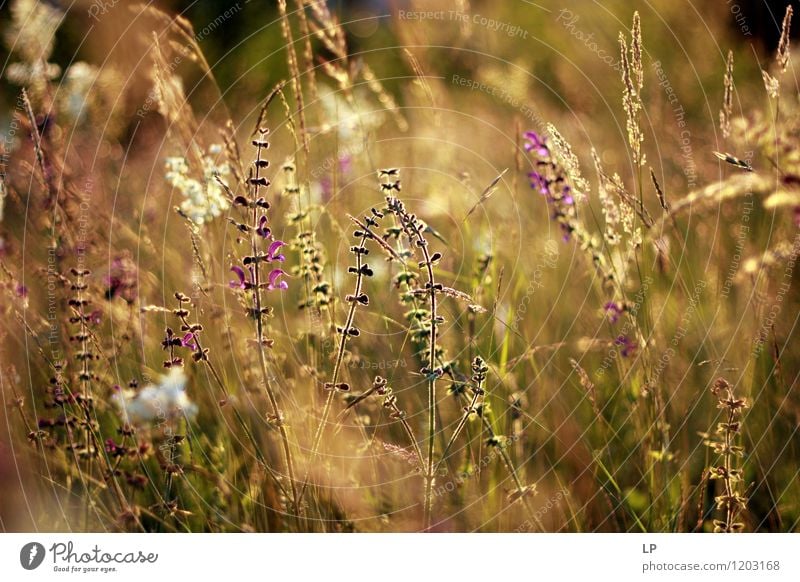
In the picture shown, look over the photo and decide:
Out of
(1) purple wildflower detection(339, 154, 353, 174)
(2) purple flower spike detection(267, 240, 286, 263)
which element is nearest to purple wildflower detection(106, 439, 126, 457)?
(2) purple flower spike detection(267, 240, 286, 263)

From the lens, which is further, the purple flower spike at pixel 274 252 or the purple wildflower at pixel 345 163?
the purple wildflower at pixel 345 163

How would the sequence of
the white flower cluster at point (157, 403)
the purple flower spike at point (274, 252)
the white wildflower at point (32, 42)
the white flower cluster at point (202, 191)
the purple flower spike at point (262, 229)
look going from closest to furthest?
the purple flower spike at point (274, 252), the purple flower spike at point (262, 229), the white flower cluster at point (157, 403), the white flower cluster at point (202, 191), the white wildflower at point (32, 42)

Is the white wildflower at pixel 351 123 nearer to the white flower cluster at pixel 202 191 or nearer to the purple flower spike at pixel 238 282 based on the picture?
the white flower cluster at pixel 202 191

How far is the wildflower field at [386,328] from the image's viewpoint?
2193 millimetres

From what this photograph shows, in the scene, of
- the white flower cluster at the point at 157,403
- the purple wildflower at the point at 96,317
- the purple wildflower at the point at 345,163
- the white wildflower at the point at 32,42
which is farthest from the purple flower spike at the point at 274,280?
the white wildflower at the point at 32,42

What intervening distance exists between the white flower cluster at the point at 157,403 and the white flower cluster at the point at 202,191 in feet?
1.66

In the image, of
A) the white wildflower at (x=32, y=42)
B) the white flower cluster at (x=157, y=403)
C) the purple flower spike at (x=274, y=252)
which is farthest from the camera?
the white wildflower at (x=32, y=42)

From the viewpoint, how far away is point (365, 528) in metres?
2.21

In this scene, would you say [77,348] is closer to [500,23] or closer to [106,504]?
[106,504]
